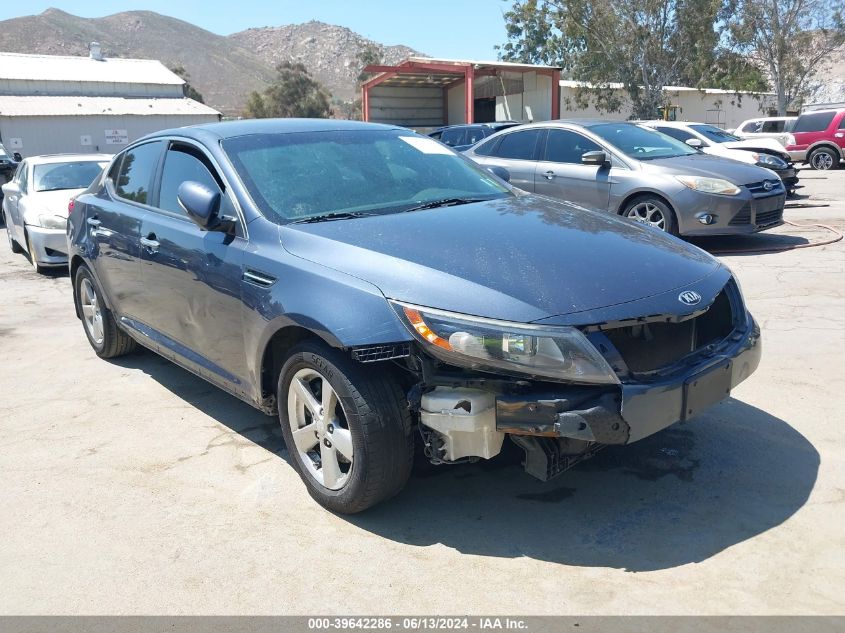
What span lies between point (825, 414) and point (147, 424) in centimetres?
396

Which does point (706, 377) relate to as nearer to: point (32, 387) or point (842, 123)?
point (32, 387)

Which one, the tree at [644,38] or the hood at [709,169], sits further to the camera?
the tree at [644,38]

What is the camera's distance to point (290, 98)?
60.9 metres

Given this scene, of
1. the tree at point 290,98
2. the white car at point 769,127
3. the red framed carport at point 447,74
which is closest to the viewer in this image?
the white car at point 769,127

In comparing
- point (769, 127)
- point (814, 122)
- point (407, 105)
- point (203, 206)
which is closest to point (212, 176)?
point (203, 206)

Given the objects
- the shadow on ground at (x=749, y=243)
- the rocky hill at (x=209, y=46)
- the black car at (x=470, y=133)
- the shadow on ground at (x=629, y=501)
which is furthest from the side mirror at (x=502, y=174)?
the rocky hill at (x=209, y=46)

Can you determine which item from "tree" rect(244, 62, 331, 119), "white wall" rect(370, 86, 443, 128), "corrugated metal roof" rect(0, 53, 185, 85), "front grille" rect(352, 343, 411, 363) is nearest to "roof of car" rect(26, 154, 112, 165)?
"front grille" rect(352, 343, 411, 363)

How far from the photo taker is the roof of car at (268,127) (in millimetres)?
4262

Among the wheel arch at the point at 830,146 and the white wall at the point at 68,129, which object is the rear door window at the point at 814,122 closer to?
the wheel arch at the point at 830,146

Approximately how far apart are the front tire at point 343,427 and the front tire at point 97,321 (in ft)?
8.63

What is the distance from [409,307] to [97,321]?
378cm

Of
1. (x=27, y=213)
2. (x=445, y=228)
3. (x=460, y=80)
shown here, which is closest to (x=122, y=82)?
(x=460, y=80)

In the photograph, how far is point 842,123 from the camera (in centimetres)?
2153
